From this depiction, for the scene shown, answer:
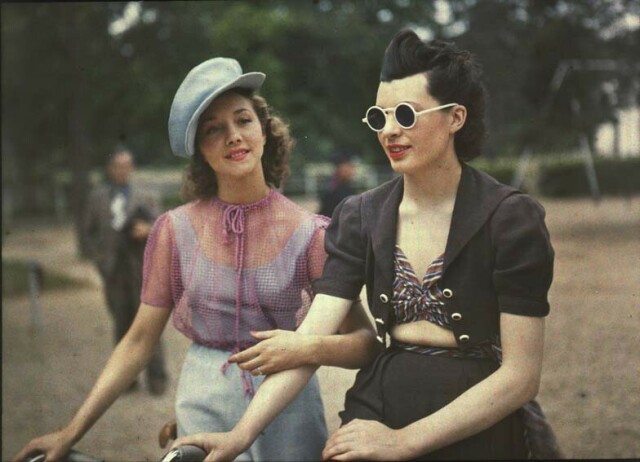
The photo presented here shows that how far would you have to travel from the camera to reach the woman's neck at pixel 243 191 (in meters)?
2.25

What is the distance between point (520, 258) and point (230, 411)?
0.85 m

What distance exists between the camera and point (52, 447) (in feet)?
7.41

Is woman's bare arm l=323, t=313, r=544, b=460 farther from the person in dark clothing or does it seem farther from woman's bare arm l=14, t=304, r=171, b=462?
the person in dark clothing

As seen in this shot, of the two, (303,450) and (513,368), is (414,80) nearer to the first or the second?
(513,368)

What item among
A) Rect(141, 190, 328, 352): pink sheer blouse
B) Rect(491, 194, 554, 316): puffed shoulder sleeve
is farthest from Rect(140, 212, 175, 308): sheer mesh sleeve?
Rect(491, 194, 554, 316): puffed shoulder sleeve

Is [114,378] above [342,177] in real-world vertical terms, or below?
below

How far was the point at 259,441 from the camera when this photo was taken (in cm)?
225

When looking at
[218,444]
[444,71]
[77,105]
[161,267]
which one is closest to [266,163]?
[161,267]

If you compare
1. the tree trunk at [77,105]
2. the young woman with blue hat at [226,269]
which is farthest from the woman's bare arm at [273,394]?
the tree trunk at [77,105]

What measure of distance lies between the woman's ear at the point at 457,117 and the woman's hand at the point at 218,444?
810mm

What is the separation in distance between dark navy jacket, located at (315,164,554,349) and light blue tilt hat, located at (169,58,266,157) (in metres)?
0.42

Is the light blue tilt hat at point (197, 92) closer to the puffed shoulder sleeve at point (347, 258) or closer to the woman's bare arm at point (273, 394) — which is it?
the puffed shoulder sleeve at point (347, 258)

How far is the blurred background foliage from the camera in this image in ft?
8.46

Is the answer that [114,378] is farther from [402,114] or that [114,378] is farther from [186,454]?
[402,114]
